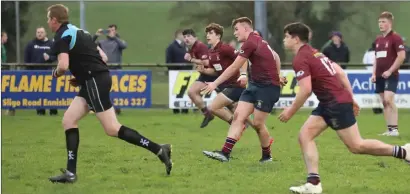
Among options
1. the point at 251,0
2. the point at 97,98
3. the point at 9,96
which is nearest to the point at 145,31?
the point at 251,0

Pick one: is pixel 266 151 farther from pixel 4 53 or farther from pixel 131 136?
pixel 4 53

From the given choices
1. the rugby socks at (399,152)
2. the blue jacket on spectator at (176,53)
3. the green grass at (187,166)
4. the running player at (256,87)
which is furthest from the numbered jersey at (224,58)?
the blue jacket on spectator at (176,53)

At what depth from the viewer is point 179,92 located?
71.4 ft

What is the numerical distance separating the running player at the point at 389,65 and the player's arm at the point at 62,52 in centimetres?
711

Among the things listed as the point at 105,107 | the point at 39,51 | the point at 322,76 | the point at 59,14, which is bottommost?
the point at 39,51

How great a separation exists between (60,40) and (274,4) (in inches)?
619

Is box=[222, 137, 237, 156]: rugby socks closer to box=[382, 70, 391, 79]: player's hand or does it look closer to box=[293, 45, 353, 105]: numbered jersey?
box=[293, 45, 353, 105]: numbered jersey

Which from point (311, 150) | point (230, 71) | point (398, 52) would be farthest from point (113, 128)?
point (398, 52)

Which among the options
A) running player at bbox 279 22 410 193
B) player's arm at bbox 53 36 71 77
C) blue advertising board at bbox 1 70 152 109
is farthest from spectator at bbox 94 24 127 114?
running player at bbox 279 22 410 193

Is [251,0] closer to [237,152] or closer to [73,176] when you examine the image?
[237,152]

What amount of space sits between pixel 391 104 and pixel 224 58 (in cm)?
324

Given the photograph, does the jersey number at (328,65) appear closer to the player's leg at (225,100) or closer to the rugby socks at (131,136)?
the rugby socks at (131,136)

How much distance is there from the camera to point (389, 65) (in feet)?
51.6

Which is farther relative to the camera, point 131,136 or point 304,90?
point 131,136
